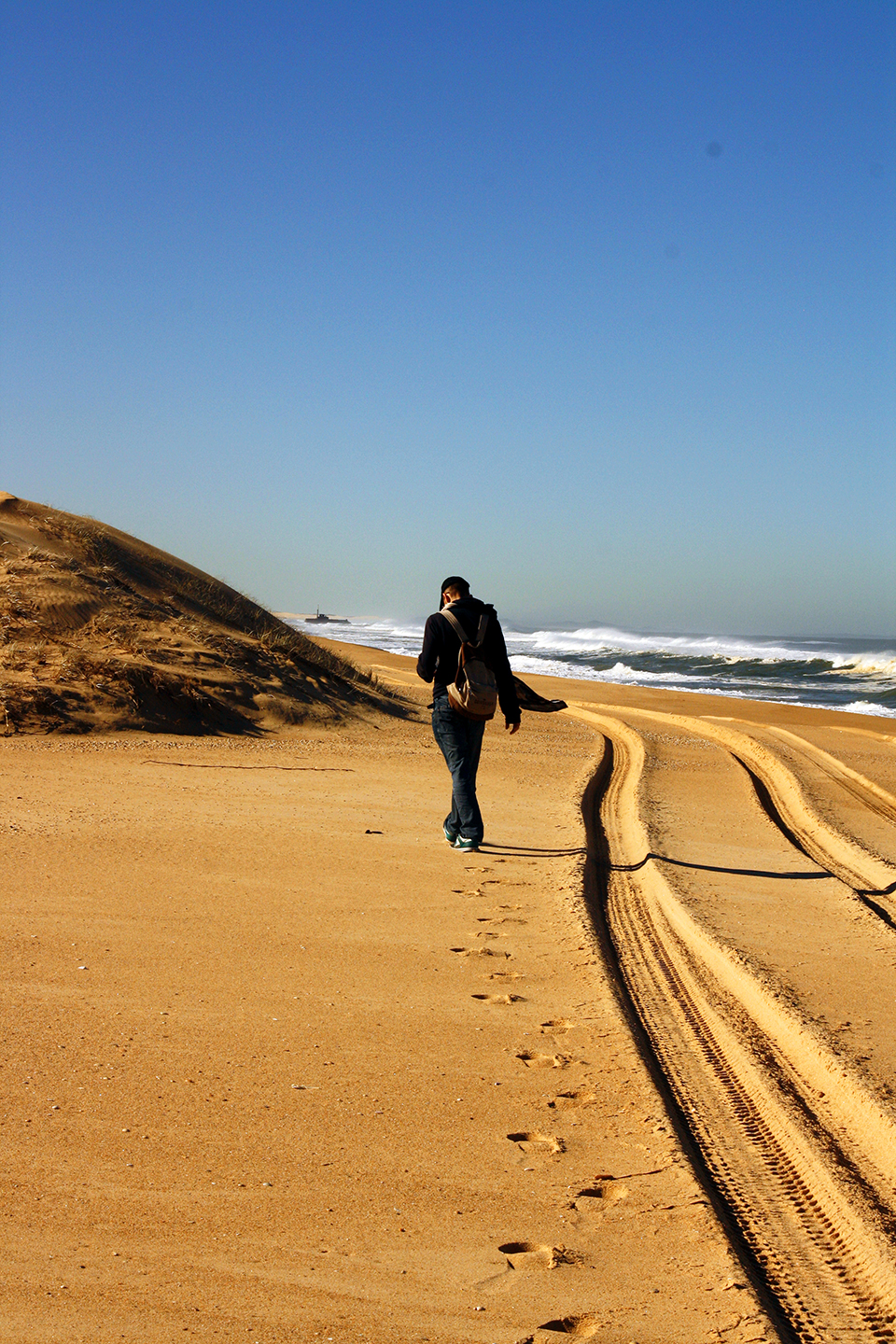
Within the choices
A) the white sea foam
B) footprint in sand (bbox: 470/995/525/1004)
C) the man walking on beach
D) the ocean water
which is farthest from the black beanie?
the white sea foam

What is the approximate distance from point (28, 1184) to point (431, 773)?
7486 mm

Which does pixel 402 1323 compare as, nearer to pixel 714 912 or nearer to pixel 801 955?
pixel 801 955

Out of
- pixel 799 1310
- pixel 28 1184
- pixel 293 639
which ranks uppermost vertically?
pixel 293 639

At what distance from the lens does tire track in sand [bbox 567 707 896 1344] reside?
2.30m

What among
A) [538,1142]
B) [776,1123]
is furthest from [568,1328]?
[776,1123]

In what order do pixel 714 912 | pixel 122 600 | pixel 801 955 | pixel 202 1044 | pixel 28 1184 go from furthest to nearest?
1. pixel 122 600
2. pixel 714 912
3. pixel 801 955
4. pixel 202 1044
5. pixel 28 1184

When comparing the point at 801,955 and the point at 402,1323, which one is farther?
the point at 801,955

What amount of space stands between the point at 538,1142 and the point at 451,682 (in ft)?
12.7

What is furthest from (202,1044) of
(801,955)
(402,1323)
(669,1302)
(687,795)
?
(687,795)

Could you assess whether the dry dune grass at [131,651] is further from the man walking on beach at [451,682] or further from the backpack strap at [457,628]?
the backpack strap at [457,628]

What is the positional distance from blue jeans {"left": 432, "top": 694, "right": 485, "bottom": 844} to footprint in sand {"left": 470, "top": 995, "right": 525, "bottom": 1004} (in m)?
2.49

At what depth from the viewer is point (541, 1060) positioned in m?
3.37

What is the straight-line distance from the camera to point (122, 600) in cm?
1269

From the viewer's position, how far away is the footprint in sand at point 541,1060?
333 centimetres
